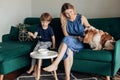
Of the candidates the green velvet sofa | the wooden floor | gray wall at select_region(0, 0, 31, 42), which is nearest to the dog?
the green velvet sofa

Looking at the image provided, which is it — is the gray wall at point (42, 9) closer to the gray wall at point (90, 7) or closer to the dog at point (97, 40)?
the gray wall at point (90, 7)

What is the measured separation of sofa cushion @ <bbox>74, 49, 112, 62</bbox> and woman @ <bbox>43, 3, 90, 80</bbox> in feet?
0.26

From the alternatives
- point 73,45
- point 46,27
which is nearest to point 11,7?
point 46,27

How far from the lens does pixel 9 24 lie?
3799mm

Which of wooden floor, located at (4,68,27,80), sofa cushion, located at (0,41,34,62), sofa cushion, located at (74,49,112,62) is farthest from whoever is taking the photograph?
wooden floor, located at (4,68,27,80)

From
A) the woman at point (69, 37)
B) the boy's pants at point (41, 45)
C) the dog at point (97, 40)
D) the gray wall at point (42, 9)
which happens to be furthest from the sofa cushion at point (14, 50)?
the dog at point (97, 40)

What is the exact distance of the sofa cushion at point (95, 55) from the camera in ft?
8.46

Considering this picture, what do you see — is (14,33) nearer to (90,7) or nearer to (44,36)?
(44,36)

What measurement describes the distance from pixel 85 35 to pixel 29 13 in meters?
1.83

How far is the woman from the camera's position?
8.68 ft

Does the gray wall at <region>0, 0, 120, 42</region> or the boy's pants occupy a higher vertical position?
the gray wall at <region>0, 0, 120, 42</region>

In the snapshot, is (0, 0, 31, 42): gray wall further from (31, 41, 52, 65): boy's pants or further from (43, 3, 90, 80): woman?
(43, 3, 90, 80): woman

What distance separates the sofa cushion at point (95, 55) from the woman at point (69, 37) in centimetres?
8

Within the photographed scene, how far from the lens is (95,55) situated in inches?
104
